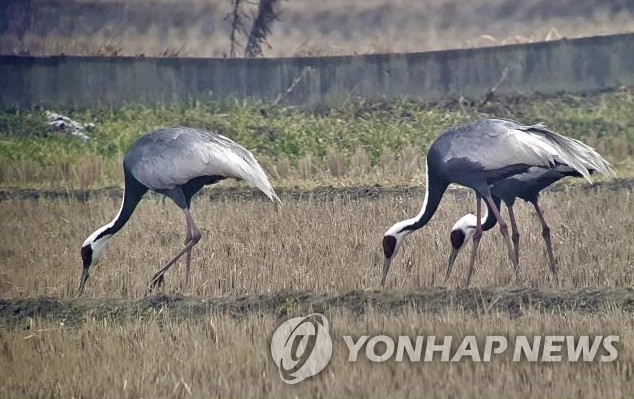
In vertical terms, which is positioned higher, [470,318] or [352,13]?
[352,13]

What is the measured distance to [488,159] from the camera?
11.9 meters

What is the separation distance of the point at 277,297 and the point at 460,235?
2.09m

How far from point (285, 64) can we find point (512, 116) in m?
3.72

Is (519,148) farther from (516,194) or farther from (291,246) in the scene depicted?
(291,246)

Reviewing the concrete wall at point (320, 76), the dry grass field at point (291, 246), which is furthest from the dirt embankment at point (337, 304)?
the concrete wall at point (320, 76)

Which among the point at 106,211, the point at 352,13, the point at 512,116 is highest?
the point at 352,13

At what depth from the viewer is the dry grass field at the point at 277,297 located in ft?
28.1

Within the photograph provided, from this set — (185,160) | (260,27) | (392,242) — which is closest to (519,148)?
(392,242)

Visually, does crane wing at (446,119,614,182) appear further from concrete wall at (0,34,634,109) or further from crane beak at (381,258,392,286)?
concrete wall at (0,34,634,109)

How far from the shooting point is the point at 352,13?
96.2 ft

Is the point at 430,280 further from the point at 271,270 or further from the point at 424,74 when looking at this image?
the point at 424,74

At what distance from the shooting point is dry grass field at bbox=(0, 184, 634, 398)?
28.1ft

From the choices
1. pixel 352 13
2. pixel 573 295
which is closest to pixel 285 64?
pixel 352 13

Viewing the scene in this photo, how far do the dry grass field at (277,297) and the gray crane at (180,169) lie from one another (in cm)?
33
